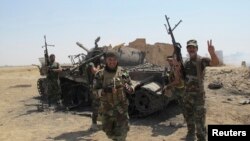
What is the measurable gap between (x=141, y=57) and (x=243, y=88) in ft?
13.9

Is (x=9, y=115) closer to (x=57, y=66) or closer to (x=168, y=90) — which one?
(x=57, y=66)

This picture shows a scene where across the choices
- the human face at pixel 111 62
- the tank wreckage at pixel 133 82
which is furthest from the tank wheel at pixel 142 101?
the human face at pixel 111 62

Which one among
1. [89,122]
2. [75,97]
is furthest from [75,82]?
[89,122]

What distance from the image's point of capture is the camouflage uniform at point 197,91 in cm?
771

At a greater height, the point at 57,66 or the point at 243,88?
the point at 57,66

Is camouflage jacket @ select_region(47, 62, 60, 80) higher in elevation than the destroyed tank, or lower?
higher

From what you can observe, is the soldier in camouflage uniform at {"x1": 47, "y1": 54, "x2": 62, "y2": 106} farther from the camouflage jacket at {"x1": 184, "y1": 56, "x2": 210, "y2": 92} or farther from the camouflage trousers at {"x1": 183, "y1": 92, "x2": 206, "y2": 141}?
the camouflage jacket at {"x1": 184, "y1": 56, "x2": 210, "y2": 92}

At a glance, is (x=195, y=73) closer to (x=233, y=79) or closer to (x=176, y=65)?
(x=176, y=65)

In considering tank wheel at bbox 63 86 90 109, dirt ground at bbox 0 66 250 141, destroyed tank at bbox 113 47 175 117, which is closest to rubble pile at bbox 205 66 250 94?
dirt ground at bbox 0 66 250 141

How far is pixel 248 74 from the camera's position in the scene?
59.0ft

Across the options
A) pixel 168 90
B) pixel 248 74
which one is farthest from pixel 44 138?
pixel 248 74

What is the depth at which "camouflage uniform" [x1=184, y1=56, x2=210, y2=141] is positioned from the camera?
771cm

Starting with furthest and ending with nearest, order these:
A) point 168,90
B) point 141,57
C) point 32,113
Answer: point 141,57 < point 32,113 < point 168,90

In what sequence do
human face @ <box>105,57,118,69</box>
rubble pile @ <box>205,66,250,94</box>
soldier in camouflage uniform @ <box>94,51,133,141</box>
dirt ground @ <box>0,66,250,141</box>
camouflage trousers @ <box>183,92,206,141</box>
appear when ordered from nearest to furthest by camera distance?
human face @ <box>105,57,118,69</box> → soldier in camouflage uniform @ <box>94,51,133,141</box> → camouflage trousers @ <box>183,92,206,141</box> → dirt ground @ <box>0,66,250,141</box> → rubble pile @ <box>205,66,250,94</box>
